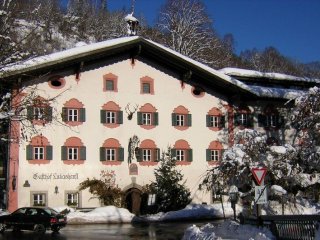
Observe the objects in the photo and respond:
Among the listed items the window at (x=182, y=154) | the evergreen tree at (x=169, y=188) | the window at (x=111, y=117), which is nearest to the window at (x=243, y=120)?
the window at (x=182, y=154)

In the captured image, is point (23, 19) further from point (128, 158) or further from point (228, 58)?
point (228, 58)

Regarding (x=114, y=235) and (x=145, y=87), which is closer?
(x=114, y=235)

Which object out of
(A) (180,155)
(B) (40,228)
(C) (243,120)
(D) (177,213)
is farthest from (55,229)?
(C) (243,120)

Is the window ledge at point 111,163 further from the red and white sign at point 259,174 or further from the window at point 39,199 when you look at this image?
the red and white sign at point 259,174

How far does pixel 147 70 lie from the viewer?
38.3 meters

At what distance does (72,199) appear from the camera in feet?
117

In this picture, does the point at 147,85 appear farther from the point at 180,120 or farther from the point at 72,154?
the point at 72,154

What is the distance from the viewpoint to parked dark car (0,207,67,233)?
83.8ft

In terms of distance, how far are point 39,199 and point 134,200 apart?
6.14m

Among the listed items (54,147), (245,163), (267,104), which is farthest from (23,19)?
(267,104)

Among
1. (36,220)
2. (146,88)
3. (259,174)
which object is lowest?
(36,220)

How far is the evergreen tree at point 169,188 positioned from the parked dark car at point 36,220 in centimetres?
1066

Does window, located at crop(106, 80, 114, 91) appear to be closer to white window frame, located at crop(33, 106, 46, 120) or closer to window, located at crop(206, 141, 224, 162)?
window, located at crop(206, 141, 224, 162)

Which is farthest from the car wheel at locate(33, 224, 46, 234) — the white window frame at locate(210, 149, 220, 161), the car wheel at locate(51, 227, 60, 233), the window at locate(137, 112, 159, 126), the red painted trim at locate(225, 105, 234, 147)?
the red painted trim at locate(225, 105, 234, 147)
